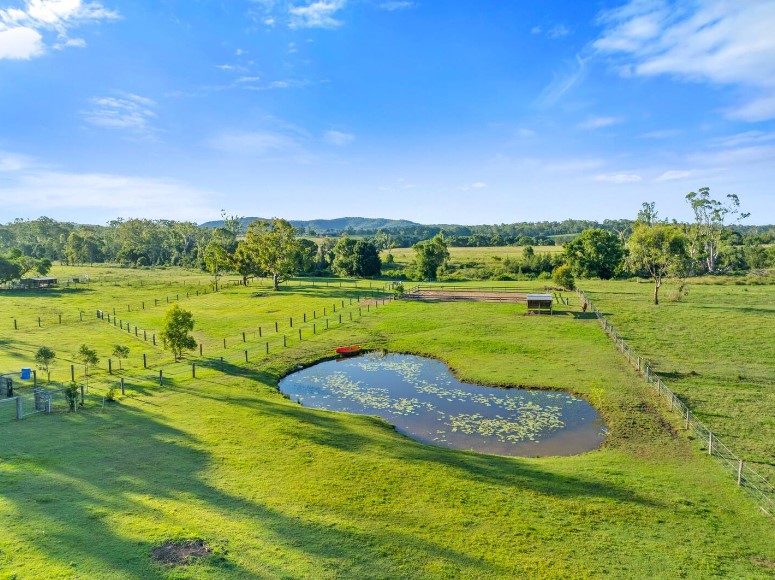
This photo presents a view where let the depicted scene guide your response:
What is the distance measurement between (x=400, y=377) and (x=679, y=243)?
43664 millimetres

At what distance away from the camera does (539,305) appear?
52375mm

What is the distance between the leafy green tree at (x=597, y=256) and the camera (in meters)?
91.6

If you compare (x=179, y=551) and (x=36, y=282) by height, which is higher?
Answer: (x=36, y=282)

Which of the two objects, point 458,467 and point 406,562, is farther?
point 458,467

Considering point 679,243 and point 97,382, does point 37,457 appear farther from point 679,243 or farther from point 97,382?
point 679,243

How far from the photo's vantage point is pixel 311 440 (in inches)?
750

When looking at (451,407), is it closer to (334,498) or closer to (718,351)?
(334,498)

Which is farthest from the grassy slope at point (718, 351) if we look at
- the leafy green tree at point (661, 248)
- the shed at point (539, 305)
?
the shed at point (539, 305)

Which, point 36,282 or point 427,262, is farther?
point 427,262

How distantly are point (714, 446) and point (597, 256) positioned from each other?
78071mm

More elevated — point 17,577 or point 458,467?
point 17,577

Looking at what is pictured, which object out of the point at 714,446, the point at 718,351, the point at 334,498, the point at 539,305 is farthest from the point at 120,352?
the point at 718,351

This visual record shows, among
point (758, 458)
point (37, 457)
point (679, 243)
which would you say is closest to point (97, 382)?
point (37, 457)

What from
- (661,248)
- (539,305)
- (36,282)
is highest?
(661,248)
